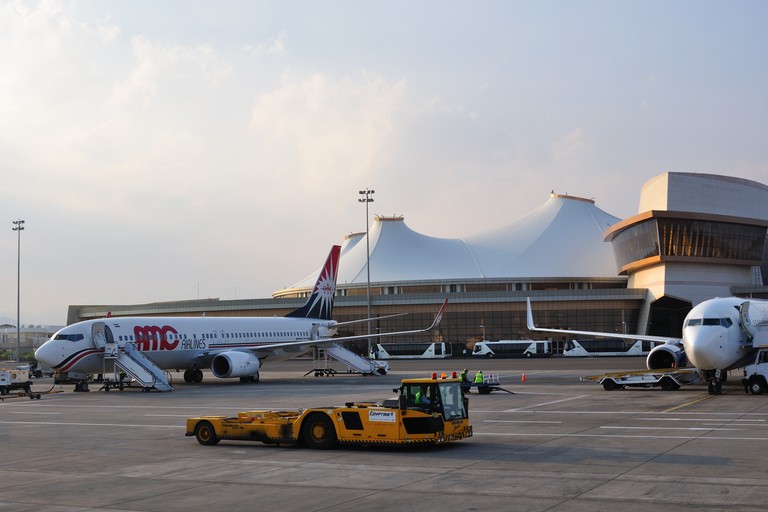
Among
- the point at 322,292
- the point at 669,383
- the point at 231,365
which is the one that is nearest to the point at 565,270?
the point at 322,292

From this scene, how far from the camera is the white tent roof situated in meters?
116

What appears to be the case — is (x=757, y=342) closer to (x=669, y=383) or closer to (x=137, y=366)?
(x=669, y=383)

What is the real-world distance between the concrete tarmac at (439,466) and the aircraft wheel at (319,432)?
321mm

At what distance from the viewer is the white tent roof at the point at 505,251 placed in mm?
115500

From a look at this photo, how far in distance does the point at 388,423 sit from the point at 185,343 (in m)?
30.7

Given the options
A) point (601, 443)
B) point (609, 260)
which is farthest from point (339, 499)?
point (609, 260)

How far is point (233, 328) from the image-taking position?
5056cm

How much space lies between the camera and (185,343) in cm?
4681

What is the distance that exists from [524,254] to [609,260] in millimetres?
11837

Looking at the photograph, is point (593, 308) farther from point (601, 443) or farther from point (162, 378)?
point (601, 443)

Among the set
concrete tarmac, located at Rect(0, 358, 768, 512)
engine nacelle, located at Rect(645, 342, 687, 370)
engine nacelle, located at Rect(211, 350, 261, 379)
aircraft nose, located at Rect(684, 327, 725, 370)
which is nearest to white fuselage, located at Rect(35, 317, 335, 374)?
engine nacelle, located at Rect(211, 350, 261, 379)

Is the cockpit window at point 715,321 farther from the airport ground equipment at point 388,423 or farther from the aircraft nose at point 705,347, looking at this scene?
the airport ground equipment at point 388,423

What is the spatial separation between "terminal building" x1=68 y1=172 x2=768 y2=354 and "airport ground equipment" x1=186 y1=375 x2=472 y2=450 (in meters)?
72.8

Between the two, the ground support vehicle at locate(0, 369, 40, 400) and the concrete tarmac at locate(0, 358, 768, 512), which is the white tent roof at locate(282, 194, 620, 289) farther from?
the concrete tarmac at locate(0, 358, 768, 512)
